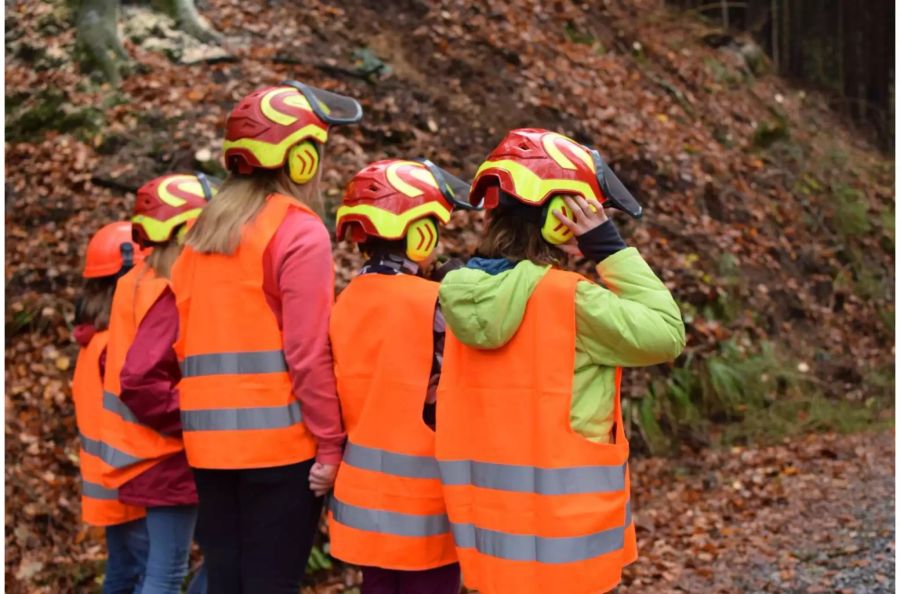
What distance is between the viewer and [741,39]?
15.6 meters

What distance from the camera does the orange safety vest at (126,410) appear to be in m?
4.52

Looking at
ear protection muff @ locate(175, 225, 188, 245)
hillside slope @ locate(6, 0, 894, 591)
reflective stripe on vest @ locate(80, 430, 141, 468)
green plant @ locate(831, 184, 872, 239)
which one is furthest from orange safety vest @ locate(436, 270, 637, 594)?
green plant @ locate(831, 184, 872, 239)

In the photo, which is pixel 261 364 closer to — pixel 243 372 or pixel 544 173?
pixel 243 372

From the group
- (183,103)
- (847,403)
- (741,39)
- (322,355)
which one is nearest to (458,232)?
(183,103)

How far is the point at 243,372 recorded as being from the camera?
3934mm

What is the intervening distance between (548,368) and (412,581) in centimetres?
111

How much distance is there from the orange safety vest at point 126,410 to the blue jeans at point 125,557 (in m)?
0.48

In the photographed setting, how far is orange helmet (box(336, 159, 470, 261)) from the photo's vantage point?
12.6 feet

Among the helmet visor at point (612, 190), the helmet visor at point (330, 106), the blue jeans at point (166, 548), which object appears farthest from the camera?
the blue jeans at point (166, 548)

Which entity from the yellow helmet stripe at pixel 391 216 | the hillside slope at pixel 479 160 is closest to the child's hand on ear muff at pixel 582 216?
the yellow helmet stripe at pixel 391 216

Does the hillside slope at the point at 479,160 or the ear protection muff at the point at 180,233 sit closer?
the ear protection muff at the point at 180,233

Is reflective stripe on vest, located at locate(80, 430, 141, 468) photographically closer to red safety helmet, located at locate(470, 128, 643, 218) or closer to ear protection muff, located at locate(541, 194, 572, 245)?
red safety helmet, located at locate(470, 128, 643, 218)

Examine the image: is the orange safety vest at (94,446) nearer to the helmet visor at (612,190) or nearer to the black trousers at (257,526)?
the black trousers at (257,526)

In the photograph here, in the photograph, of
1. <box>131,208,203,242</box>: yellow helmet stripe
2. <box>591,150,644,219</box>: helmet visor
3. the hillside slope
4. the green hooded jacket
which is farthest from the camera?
the hillside slope
